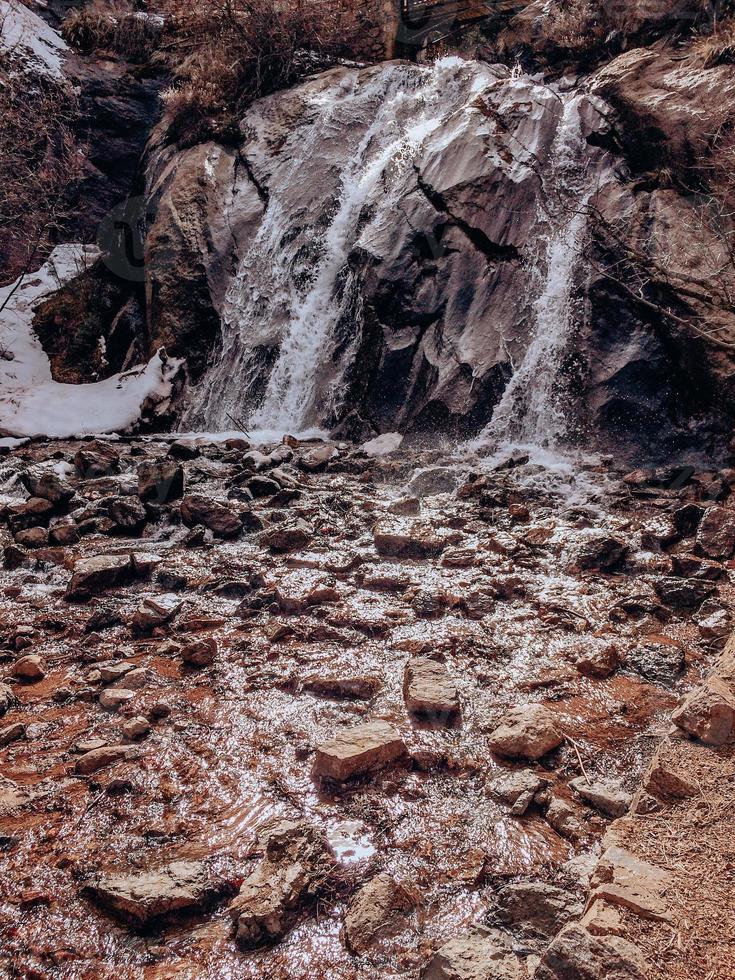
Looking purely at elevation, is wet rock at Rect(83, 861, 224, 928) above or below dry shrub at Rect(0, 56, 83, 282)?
below

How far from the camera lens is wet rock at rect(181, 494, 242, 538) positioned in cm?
545

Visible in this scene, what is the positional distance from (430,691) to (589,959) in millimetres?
1737

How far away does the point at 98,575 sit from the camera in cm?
439

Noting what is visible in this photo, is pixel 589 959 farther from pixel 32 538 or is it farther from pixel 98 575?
pixel 32 538

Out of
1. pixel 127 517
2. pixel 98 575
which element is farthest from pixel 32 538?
pixel 98 575

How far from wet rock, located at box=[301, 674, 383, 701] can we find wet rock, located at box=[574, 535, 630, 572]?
2.27 m

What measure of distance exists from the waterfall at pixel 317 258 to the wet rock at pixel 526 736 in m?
6.93

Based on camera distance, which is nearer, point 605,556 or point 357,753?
point 357,753

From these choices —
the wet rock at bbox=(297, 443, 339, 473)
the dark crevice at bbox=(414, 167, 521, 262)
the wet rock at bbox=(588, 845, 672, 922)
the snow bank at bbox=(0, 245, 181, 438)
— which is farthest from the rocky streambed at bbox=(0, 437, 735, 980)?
the snow bank at bbox=(0, 245, 181, 438)

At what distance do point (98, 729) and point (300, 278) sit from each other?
9.02 meters

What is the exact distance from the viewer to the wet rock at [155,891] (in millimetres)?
1812

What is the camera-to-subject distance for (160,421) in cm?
1055

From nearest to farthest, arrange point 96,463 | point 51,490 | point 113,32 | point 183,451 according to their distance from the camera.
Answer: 1. point 51,490
2. point 96,463
3. point 183,451
4. point 113,32

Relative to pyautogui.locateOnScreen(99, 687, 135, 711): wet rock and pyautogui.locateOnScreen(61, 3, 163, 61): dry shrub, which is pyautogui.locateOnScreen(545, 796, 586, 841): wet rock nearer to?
pyautogui.locateOnScreen(99, 687, 135, 711): wet rock
